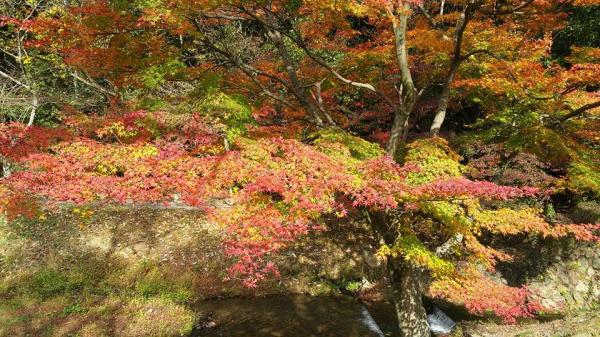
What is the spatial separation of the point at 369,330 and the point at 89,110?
18.3 metres

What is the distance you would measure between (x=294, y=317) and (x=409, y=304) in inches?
178

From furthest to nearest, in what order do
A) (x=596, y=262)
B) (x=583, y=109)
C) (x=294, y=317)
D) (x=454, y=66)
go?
(x=596, y=262) < (x=294, y=317) < (x=454, y=66) < (x=583, y=109)

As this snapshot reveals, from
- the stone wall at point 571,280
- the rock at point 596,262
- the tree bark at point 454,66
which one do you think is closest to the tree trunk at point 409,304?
the tree bark at point 454,66

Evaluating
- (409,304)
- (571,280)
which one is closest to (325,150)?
(409,304)

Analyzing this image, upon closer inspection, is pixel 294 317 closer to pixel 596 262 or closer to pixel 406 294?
pixel 406 294

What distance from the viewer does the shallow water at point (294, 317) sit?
11859 millimetres

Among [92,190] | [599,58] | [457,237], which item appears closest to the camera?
[92,190]

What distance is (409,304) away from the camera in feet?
31.8

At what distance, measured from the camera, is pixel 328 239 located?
17.0m

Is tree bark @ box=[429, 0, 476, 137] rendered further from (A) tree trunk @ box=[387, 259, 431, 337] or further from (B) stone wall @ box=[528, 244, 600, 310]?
(B) stone wall @ box=[528, 244, 600, 310]

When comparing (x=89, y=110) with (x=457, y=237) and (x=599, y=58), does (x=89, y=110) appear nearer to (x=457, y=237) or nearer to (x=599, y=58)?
(x=457, y=237)

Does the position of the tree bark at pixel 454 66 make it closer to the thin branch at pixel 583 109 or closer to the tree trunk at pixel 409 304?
the thin branch at pixel 583 109

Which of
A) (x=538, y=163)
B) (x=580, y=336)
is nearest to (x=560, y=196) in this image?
(x=538, y=163)

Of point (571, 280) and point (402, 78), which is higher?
point (402, 78)
